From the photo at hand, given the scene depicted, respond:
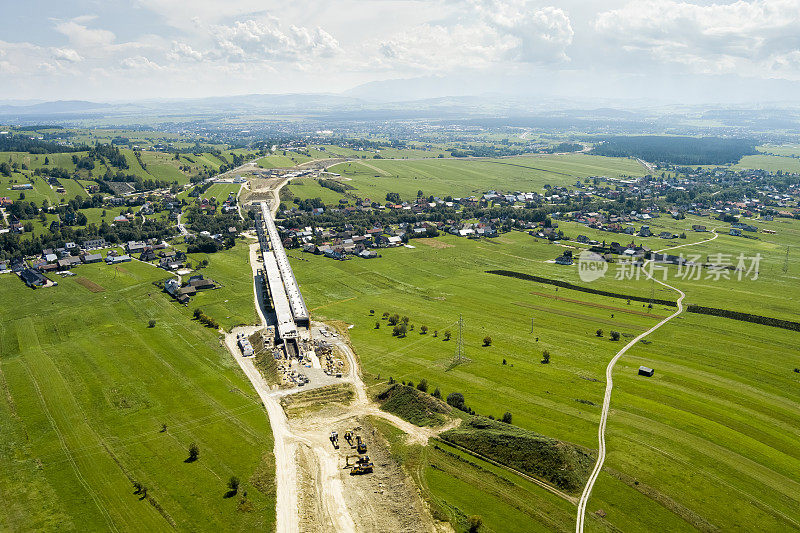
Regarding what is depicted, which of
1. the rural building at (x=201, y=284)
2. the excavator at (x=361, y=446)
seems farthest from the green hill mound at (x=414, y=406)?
the rural building at (x=201, y=284)

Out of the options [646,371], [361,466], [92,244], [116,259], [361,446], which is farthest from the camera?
[92,244]

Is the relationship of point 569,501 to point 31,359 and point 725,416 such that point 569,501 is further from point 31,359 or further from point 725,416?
point 31,359

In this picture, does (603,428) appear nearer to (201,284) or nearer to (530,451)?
(530,451)

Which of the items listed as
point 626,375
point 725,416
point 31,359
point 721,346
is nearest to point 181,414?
point 31,359

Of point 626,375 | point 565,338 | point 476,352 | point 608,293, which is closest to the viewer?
point 626,375

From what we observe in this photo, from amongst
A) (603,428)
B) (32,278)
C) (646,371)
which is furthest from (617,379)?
(32,278)

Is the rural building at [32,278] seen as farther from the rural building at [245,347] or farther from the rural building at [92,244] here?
the rural building at [245,347]

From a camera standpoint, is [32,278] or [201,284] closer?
[201,284]
